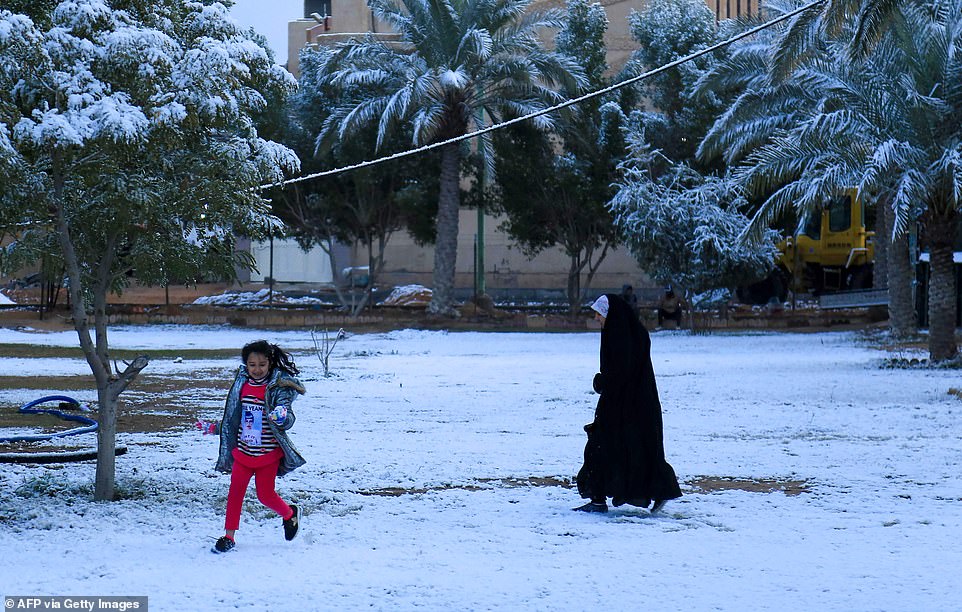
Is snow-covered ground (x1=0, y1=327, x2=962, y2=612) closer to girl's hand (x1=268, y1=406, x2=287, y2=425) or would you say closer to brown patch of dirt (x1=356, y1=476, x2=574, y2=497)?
brown patch of dirt (x1=356, y1=476, x2=574, y2=497)

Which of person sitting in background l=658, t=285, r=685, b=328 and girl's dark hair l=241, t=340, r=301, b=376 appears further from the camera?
person sitting in background l=658, t=285, r=685, b=328

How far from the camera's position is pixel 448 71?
31.6 metres

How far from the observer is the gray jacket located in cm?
693

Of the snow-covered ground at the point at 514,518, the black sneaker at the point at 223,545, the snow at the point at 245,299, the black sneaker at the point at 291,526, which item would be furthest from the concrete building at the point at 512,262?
the black sneaker at the point at 223,545

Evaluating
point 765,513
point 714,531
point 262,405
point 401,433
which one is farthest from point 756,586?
point 401,433

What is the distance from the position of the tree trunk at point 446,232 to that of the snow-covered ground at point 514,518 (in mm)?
17975

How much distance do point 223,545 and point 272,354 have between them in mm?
1031

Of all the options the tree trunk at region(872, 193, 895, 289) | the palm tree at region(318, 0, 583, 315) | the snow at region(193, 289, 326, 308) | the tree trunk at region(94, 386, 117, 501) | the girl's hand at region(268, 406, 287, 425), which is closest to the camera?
the girl's hand at region(268, 406, 287, 425)

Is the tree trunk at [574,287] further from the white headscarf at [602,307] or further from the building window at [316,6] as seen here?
the building window at [316,6]

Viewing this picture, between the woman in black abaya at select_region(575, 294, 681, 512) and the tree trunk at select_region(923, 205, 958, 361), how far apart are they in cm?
1290

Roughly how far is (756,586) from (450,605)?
151cm

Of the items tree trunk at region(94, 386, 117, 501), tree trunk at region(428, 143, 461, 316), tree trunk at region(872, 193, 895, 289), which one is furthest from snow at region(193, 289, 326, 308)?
tree trunk at region(94, 386, 117, 501)

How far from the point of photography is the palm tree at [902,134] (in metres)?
18.6

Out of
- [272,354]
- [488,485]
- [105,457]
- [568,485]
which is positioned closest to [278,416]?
[272,354]
